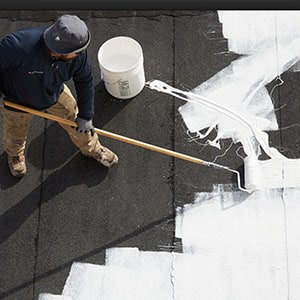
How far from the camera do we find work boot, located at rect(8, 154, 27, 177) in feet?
16.3

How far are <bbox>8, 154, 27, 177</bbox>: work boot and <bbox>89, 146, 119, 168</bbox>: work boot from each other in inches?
22.4

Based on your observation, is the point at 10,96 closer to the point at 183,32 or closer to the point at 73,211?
the point at 73,211

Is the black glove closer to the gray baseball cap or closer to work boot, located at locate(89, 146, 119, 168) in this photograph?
work boot, located at locate(89, 146, 119, 168)

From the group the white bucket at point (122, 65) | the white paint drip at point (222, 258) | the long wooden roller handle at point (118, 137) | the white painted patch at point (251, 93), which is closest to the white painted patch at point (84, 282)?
the white paint drip at point (222, 258)

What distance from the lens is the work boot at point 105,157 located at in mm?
4934

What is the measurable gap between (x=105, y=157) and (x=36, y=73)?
3.86 feet

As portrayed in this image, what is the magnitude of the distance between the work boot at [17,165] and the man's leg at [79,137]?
48 cm

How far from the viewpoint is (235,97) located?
206 inches

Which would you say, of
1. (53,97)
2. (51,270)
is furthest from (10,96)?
(51,270)

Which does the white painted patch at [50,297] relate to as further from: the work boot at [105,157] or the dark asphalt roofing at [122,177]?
the work boot at [105,157]

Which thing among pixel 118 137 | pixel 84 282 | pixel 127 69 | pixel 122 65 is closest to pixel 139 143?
pixel 118 137

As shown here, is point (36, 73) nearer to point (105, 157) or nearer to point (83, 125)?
point (83, 125)

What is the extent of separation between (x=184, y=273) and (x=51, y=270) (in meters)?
0.99

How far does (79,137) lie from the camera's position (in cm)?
Result: 468
